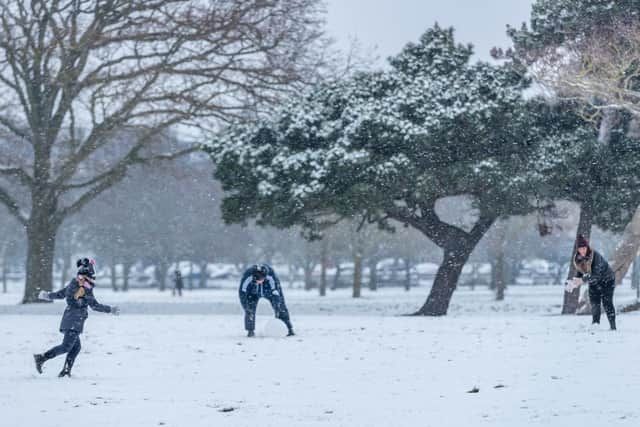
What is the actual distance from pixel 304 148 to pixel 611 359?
17784mm

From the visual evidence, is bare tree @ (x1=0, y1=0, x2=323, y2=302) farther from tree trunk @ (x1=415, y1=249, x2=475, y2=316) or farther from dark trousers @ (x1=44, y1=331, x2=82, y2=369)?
dark trousers @ (x1=44, y1=331, x2=82, y2=369)

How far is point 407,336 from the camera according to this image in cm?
2041

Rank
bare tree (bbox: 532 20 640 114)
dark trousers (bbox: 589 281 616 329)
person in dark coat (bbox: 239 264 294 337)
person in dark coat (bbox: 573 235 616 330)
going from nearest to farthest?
person in dark coat (bbox: 573 235 616 330), dark trousers (bbox: 589 281 616 329), person in dark coat (bbox: 239 264 294 337), bare tree (bbox: 532 20 640 114)

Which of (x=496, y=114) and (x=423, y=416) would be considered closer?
(x=423, y=416)

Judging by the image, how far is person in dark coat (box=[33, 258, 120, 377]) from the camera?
44.1 ft

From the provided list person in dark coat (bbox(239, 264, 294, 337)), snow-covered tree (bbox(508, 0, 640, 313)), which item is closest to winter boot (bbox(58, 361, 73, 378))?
person in dark coat (bbox(239, 264, 294, 337))

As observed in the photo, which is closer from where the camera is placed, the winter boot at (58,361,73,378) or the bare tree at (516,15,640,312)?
the winter boot at (58,361,73,378)

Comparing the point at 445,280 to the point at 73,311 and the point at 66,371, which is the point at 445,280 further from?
the point at 66,371

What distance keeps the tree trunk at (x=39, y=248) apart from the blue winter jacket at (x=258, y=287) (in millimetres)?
18774

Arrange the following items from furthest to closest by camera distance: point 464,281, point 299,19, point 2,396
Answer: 1. point 464,281
2. point 299,19
3. point 2,396

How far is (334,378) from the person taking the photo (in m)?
12.9

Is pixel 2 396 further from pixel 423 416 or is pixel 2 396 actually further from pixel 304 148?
pixel 304 148

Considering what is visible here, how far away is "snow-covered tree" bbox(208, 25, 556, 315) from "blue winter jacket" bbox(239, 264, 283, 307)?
847 cm

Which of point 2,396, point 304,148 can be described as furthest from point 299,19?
point 2,396
